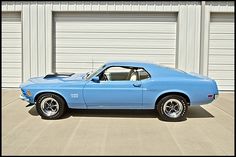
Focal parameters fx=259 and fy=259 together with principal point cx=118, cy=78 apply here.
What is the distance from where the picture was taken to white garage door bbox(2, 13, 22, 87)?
924 centimetres

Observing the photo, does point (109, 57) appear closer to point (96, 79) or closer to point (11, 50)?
point (11, 50)

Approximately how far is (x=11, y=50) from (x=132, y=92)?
5770mm

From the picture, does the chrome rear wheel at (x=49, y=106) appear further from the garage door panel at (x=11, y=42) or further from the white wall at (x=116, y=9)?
the garage door panel at (x=11, y=42)

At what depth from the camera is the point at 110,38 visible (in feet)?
30.1

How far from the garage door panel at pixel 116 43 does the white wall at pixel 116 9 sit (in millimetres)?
396

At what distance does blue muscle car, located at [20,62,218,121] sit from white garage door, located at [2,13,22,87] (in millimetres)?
4012

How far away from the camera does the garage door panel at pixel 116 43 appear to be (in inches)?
360

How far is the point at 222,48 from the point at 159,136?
5826mm

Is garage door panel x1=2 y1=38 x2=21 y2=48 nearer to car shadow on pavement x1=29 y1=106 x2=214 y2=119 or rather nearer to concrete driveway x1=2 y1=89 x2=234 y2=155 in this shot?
concrete driveway x1=2 y1=89 x2=234 y2=155

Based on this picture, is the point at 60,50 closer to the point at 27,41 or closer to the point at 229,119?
the point at 27,41

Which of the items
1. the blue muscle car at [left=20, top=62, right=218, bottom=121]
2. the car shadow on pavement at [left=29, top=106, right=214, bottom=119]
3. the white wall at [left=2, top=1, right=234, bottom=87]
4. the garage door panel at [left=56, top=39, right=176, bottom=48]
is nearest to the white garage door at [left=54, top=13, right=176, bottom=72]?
the garage door panel at [left=56, top=39, right=176, bottom=48]

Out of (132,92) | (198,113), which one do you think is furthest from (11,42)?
(198,113)

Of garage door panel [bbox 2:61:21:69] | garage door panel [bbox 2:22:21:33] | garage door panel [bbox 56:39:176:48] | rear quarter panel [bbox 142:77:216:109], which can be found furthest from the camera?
garage door panel [bbox 2:61:21:69]

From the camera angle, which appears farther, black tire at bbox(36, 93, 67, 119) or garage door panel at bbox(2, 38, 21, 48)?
garage door panel at bbox(2, 38, 21, 48)
